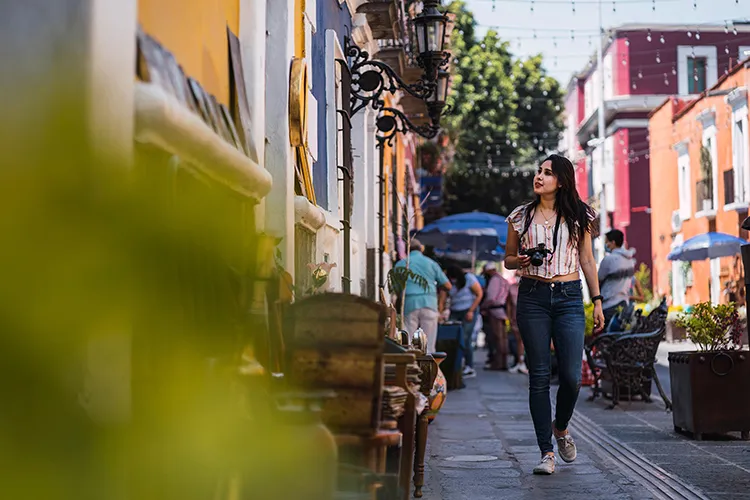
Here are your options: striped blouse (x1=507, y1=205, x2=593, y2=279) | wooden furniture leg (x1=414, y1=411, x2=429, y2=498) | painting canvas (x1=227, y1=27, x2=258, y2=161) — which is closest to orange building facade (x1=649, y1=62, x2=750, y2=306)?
striped blouse (x1=507, y1=205, x2=593, y2=279)

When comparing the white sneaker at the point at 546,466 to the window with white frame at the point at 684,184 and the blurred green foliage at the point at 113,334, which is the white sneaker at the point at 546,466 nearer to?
the blurred green foliage at the point at 113,334

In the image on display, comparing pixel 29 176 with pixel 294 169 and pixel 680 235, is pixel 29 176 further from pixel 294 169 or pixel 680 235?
pixel 680 235

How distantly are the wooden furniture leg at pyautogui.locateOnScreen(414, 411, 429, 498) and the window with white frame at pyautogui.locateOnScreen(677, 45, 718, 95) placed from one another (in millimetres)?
41187

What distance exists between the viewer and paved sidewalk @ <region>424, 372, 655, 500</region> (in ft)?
22.1

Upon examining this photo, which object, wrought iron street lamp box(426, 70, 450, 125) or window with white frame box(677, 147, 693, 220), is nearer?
wrought iron street lamp box(426, 70, 450, 125)

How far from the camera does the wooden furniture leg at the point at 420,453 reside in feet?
20.0

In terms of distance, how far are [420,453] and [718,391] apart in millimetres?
3592

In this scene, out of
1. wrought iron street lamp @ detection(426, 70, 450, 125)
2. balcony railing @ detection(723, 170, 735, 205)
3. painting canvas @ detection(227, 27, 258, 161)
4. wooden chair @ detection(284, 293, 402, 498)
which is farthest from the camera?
balcony railing @ detection(723, 170, 735, 205)

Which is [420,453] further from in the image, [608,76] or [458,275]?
[608,76]

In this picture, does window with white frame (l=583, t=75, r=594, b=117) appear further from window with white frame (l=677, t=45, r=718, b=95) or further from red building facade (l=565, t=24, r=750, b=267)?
window with white frame (l=677, t=45, r=718, b=95)

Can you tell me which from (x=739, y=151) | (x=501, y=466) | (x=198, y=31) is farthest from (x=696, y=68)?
(x=198, y=31)

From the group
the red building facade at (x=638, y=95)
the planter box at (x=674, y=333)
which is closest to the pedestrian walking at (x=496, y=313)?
the planter box at (x=674, y=333)

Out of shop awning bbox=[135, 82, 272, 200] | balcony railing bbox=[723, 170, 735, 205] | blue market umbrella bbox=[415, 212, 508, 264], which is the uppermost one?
balcony railing bbox=[723, 170, 735, 205]

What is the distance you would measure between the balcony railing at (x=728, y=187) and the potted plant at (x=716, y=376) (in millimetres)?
25122
